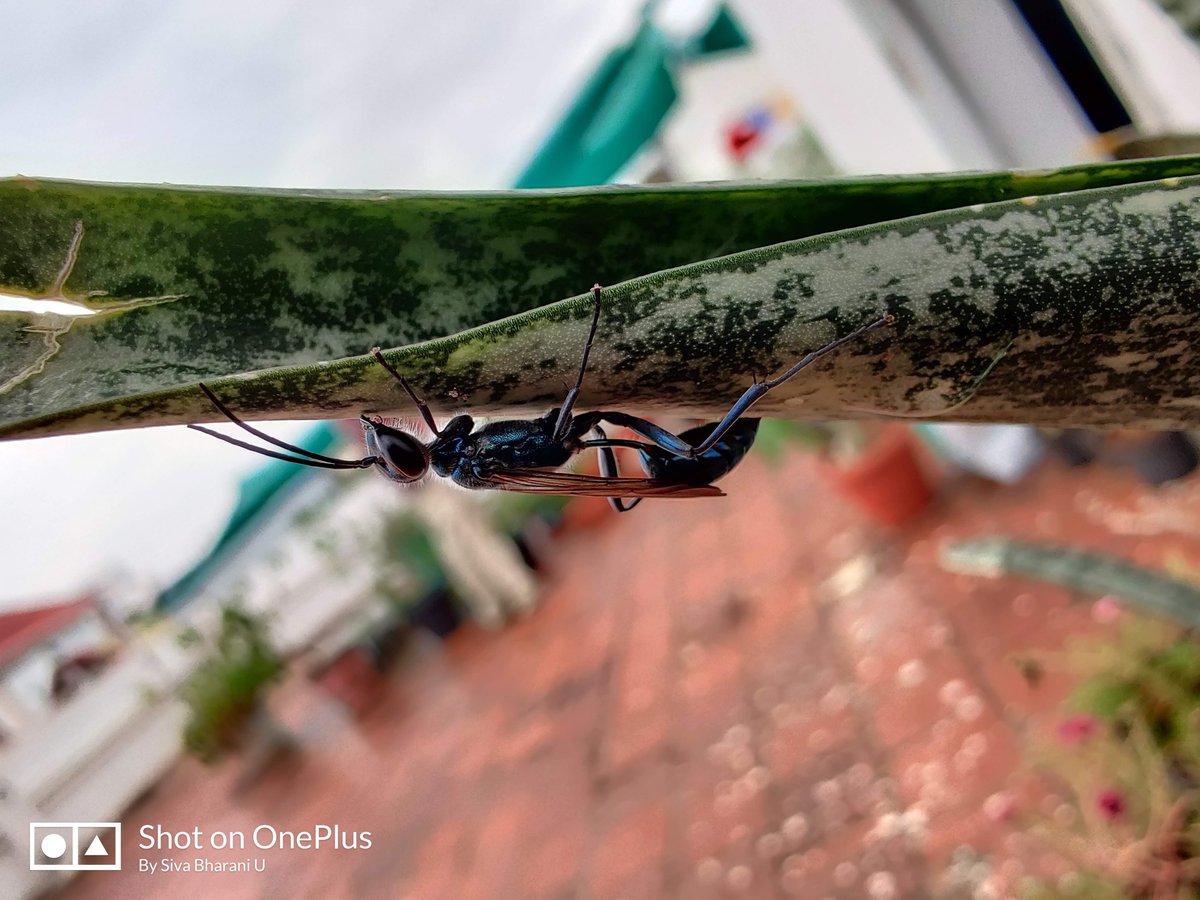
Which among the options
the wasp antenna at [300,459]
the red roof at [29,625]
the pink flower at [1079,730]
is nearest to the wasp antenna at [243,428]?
the wasp antenna at [300,459]

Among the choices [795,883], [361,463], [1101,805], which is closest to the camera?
[361,463]

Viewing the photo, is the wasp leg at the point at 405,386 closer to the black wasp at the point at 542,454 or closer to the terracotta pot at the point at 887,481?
the black wasp at the point at 542,454

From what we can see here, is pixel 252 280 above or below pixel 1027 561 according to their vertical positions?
above

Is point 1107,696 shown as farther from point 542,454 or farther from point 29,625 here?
point 29,625

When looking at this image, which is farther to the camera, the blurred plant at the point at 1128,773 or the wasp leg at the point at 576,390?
the blurred plant at the point at 1128,773

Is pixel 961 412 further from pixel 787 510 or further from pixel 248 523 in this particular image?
pixel 248 523

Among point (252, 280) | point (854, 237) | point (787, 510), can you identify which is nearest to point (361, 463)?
point (252, 280)
